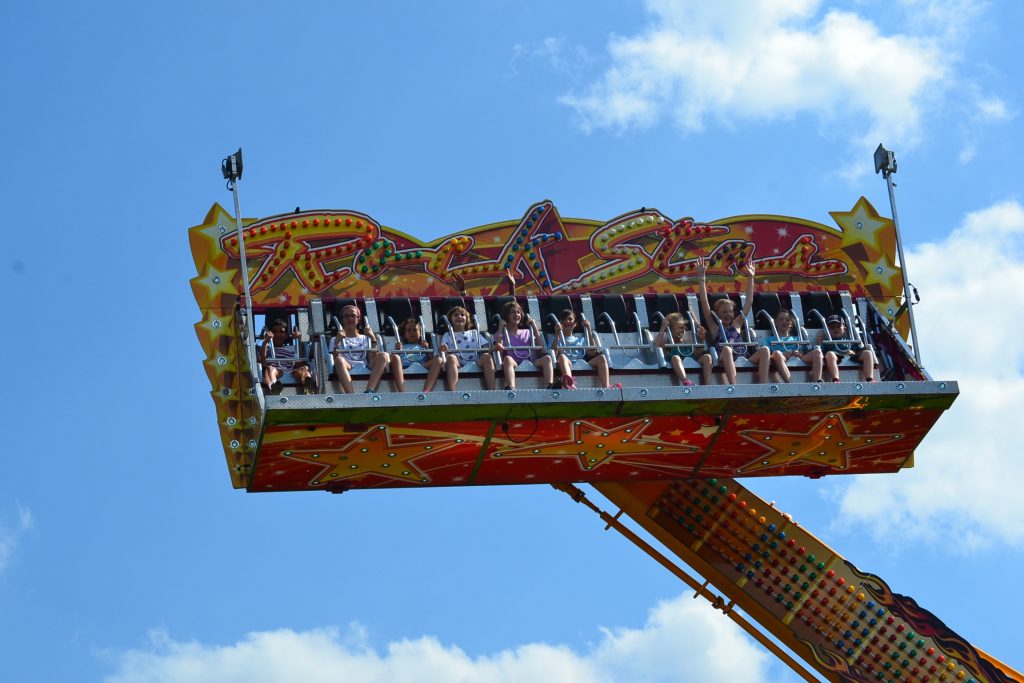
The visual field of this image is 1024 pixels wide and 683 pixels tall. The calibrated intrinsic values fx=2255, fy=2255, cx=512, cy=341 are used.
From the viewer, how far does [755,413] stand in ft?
90.3

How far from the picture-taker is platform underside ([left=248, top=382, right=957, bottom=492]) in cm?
2647

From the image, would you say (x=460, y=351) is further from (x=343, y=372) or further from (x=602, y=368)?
(x=602, y=368)

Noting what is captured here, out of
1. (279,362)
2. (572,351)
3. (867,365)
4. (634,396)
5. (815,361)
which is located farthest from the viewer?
(867,365)

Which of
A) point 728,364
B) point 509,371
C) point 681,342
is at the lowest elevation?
point 509,371

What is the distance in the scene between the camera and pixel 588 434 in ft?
90.6

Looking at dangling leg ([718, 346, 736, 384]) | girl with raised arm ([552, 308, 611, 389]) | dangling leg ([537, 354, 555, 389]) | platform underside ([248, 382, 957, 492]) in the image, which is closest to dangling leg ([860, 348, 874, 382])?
platform underside ([248, 382, 957, 492])

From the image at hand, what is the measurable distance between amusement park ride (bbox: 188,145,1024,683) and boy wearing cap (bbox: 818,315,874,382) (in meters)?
0.14

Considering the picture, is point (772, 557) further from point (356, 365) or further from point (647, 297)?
point (356, 365)

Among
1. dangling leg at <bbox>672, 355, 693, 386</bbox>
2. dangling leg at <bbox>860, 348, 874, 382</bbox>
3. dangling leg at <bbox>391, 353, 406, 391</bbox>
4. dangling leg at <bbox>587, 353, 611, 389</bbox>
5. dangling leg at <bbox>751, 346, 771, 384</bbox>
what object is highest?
dangling leg at <bbox>860, 348, 874, 382</bbox>

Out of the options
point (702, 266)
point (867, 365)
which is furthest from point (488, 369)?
point (867, 365)

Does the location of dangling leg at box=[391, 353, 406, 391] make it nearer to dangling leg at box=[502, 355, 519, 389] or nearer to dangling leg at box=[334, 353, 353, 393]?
dangling leg at box=[334, 353, 353, 393]

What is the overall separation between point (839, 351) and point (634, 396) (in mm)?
3590

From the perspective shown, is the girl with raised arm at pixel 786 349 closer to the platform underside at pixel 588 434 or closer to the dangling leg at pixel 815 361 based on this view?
the dangling leg at pixel 815 361

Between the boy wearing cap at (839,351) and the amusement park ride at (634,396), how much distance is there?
5.7 inches
